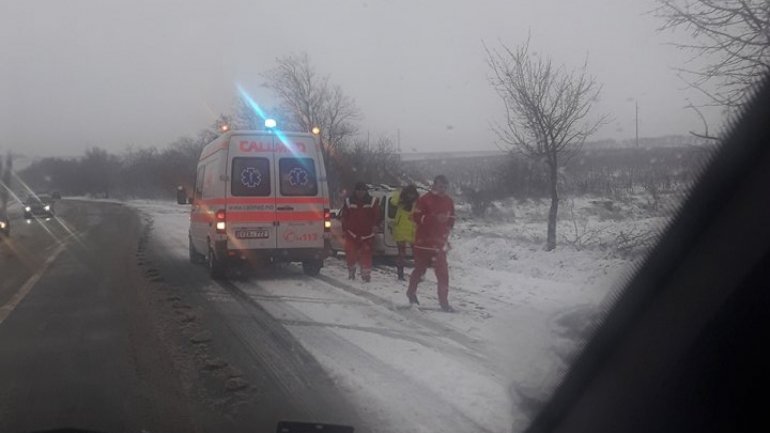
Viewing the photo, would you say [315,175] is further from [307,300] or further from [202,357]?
[202,357]

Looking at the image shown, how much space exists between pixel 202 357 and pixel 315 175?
6675 millimetres

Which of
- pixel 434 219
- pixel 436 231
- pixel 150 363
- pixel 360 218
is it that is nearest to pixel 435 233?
pixel 436 231

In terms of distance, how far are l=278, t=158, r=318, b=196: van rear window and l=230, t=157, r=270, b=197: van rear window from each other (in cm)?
29

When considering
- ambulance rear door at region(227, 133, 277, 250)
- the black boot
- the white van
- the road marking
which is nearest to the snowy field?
the black boot

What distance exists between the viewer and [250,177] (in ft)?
43.9

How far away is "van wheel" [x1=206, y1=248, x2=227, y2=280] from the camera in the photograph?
44.2 ft

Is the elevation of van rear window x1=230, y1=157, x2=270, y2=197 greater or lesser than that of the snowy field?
greater

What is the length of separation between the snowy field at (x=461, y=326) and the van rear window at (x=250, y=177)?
1612 mm

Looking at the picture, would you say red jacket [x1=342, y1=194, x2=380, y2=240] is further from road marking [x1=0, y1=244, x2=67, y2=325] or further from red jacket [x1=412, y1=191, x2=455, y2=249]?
road marking [x1=0, y1=244, x2=67, y2=325]

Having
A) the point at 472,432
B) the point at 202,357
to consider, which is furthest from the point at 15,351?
the point at 472,432

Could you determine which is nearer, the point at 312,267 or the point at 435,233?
the point at 435,233

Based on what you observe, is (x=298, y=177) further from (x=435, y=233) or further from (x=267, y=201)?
(x=435, y=233)

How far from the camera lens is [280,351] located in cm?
761

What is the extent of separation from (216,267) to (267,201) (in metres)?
1.52
